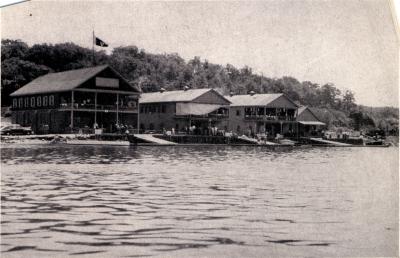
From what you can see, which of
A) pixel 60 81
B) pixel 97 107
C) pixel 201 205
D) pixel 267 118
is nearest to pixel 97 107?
pixel 97 107

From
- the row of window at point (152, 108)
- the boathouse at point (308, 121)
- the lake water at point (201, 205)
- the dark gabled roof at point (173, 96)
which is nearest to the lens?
the lake water at point (201, 205)

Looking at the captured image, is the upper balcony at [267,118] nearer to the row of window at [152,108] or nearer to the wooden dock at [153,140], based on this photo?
the row of window at [152,108]

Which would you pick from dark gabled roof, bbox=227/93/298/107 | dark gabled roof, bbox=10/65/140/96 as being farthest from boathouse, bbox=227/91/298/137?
dark gabled roof, bbox=10/65/140/96

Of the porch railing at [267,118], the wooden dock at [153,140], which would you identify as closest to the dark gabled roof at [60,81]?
the porch railing at [267,118]

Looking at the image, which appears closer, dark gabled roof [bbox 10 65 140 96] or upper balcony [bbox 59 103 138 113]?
dark gabled roof [bbox 10 65 140 96]

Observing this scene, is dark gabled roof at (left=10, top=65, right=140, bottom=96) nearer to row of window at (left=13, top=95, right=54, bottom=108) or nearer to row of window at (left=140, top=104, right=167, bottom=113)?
row of window at (left=13, top=95, right=54, bottom=108)

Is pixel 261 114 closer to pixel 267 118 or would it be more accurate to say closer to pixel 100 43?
pixel 267 118
